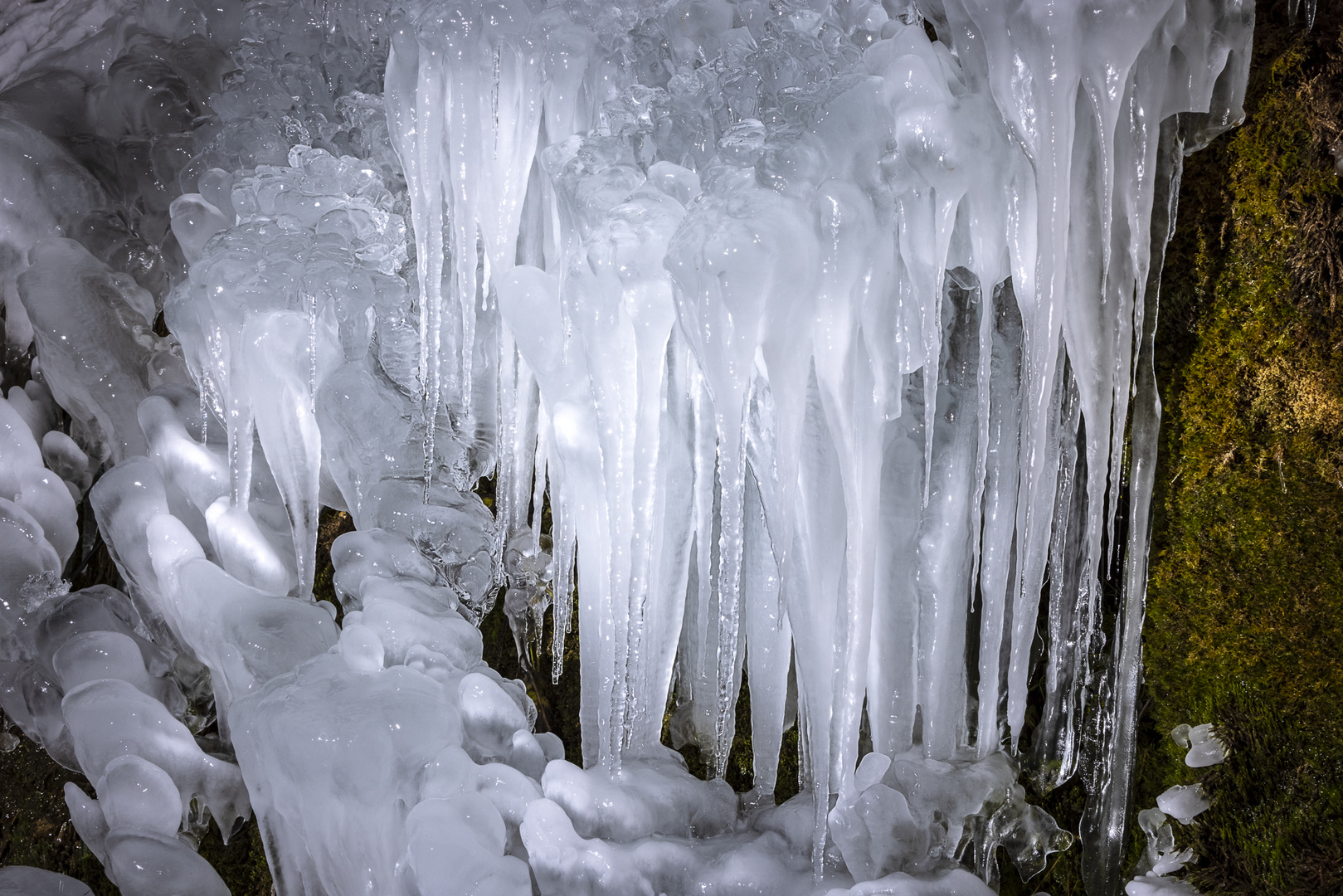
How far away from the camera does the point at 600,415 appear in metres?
2.10

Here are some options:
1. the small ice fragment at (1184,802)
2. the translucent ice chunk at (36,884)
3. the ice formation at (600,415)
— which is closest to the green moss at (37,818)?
the translucent ice chunk at (36,884)

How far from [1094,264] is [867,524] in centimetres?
61

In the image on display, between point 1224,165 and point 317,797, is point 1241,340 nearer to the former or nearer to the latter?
point 1224,165

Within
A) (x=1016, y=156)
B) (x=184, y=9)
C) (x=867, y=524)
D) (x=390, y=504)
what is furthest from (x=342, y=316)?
(x=1016, y=156)

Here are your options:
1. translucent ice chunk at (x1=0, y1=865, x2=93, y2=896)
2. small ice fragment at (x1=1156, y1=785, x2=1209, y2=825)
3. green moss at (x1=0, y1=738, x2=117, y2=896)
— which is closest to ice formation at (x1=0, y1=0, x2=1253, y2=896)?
small ice fragment at (x1=1156, y1=785, x2=1209, y2=825)

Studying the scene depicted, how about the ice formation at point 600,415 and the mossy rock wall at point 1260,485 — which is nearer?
the ice formation at point 600,415

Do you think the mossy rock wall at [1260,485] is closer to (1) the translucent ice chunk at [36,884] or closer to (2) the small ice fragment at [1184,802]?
(2) the small ice fragment at [1184,802]

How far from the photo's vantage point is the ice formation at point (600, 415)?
5.91ft

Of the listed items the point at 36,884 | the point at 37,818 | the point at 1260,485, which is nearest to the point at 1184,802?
the point at 1260,485

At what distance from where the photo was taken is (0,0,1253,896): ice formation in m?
1.80

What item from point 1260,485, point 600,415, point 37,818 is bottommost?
point 37,818

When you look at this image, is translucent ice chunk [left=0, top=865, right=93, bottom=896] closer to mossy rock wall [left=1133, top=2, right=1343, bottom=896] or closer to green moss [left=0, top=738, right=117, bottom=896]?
green moss [left=0, top=738, right=117, bottom=896]

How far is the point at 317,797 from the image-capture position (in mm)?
1930

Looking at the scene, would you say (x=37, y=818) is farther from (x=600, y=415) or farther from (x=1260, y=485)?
(x=1260, y=485)
